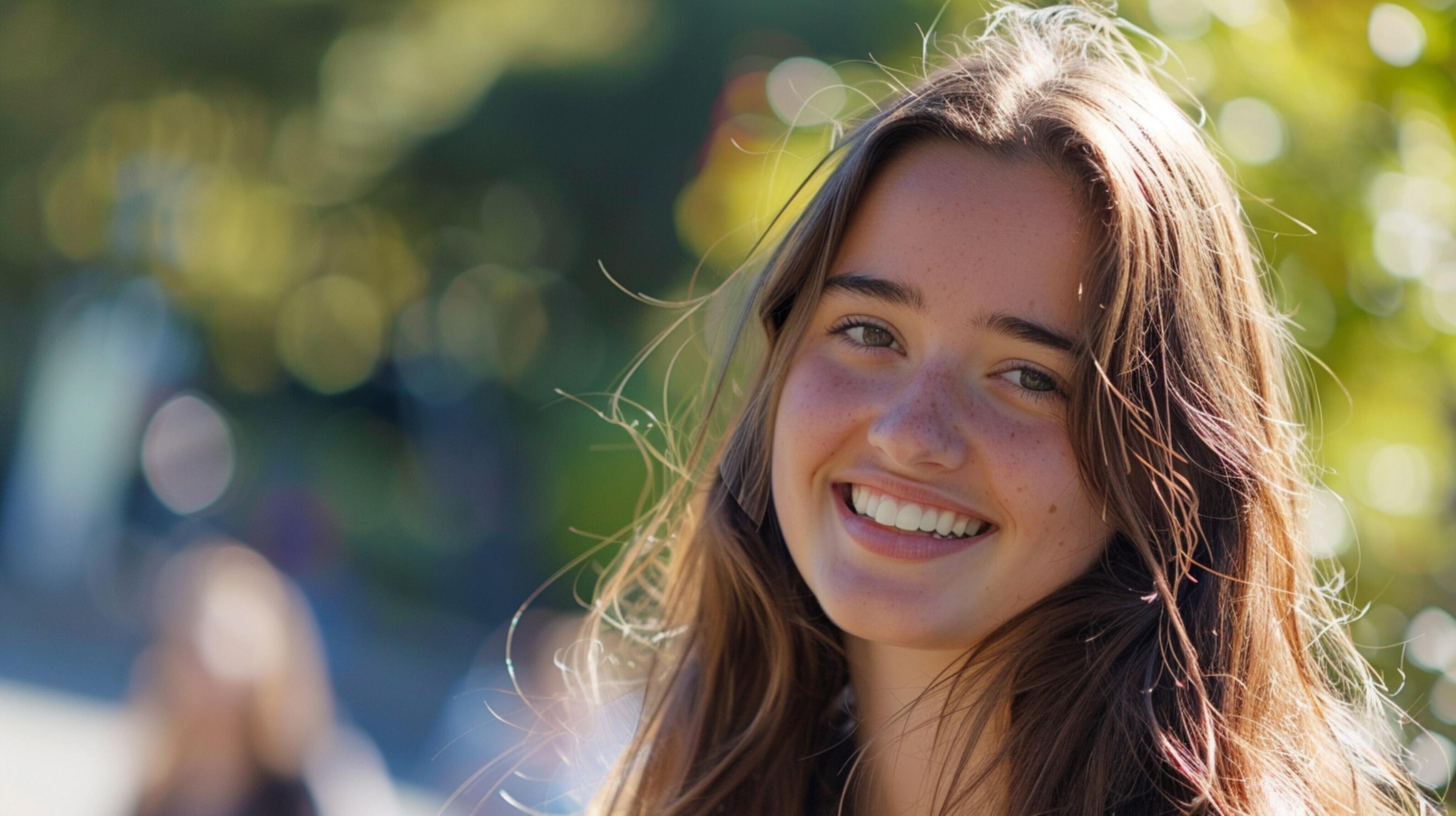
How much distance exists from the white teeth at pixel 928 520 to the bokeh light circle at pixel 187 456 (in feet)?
41.3

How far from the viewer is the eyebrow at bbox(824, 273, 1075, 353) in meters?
1.55

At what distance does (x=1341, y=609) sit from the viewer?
84.1 inches

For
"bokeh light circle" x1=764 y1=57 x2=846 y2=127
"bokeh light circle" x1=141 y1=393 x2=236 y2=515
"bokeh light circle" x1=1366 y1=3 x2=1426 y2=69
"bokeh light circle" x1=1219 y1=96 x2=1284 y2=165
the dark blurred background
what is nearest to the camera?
"bokeh light circle" x1=1366 y1=3 x2=1426 y2=69

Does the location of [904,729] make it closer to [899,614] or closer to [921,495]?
[899,614]

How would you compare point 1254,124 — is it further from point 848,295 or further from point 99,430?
point 99,430

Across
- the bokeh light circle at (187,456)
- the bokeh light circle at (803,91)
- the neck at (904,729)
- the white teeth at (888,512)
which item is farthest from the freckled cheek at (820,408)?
the bokeh light circle at (187,456)

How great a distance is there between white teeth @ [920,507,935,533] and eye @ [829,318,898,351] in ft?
0.72

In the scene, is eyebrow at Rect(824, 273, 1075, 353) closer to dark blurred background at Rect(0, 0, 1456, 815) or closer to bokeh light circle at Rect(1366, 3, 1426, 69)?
bokeh light circle at Rect(1366, 3, 1426, 69)

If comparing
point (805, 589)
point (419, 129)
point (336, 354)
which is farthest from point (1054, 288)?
point (336, 354)

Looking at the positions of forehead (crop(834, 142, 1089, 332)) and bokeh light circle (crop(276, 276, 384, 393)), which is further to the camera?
bokeh light circle (crop(276, 276, 384, 393))

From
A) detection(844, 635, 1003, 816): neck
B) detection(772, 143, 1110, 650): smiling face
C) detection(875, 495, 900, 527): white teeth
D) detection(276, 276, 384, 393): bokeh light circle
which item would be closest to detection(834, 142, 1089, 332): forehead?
detection(772, 143, 1110, 650): smiling face

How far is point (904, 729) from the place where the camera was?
1776mm

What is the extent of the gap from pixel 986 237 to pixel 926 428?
10.0 inches

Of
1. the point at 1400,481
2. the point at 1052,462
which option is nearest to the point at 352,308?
the point at 1400,481
